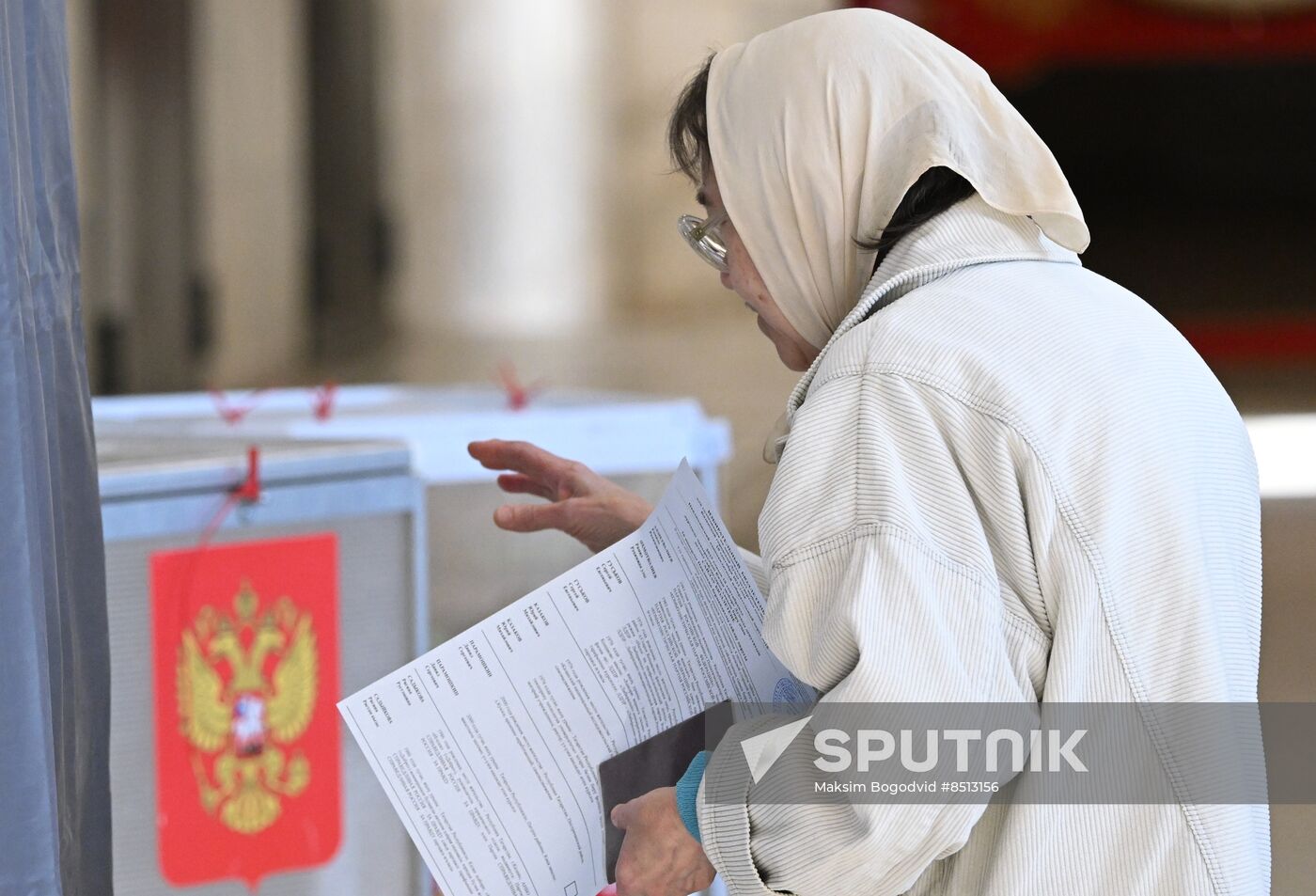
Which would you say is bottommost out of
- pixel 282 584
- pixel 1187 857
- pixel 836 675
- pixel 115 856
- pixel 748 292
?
pixel 115 856

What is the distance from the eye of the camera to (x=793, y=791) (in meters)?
0.96

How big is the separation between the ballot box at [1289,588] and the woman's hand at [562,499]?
1.11 meters

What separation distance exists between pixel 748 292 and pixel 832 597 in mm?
323

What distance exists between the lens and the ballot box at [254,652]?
4.90 ft

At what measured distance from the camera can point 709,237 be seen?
1.17m

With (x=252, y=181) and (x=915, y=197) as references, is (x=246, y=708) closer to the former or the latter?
(x=915, y=197)

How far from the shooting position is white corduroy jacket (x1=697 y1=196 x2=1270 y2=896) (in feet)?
2.99

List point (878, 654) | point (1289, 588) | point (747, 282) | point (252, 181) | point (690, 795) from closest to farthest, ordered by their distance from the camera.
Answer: point (878, 654)
point (690, 795)
point (747, 282)
point (1289, 588)
point (252, 181)

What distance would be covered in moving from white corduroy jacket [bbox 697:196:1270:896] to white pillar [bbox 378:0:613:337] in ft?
19.3

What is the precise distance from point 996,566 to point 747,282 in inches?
12.6

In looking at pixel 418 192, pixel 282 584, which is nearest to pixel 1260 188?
pixel 418 192

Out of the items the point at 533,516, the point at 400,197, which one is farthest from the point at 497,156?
the point at 533,516

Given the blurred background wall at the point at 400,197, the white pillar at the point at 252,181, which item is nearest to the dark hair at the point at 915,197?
the blurred background wall at the point at 400,197

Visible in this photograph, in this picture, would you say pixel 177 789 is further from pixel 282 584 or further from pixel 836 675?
pixel 836 675
